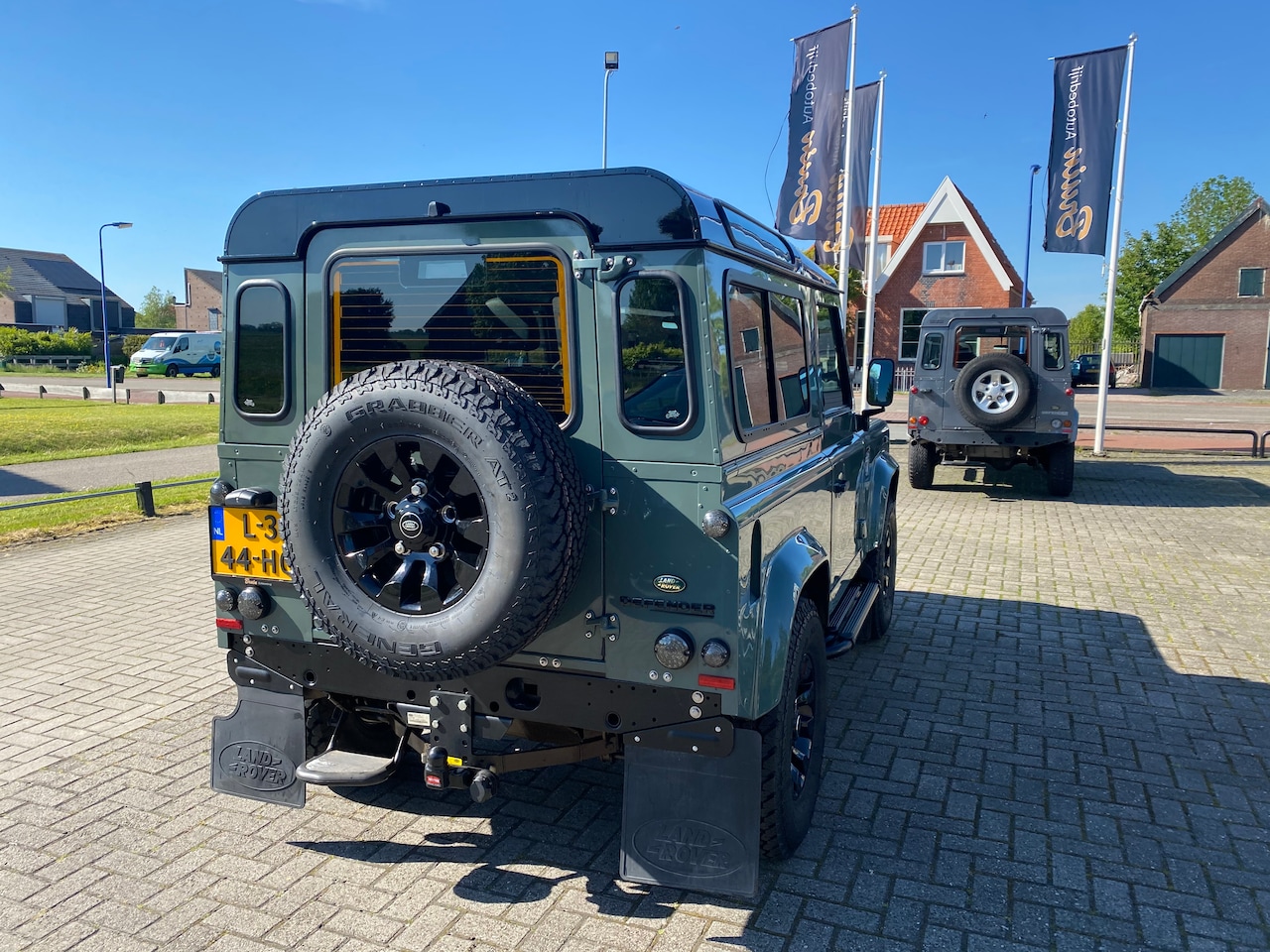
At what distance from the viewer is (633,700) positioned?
3.04m

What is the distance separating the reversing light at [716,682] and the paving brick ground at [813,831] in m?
0.86

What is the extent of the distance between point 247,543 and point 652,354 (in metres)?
1.70

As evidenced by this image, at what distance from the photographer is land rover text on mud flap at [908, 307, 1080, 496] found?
1174cm

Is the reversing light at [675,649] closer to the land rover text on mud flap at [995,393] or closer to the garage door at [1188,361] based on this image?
the land rover text on mud flap at [995,393]

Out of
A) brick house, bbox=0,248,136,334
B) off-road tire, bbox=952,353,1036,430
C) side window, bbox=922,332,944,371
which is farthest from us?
brick house, bbox=0,248,136,334

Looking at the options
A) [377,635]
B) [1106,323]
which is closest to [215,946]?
[377,635]

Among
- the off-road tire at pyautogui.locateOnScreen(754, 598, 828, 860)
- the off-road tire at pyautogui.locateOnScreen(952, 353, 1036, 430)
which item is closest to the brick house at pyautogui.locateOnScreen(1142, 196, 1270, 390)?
the off-road tire at pyautogui.locateOnScreen(952, 353, 1036, 430)

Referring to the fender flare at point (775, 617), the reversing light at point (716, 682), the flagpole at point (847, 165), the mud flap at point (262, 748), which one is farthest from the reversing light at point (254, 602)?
the flagpole at point (847, 165)

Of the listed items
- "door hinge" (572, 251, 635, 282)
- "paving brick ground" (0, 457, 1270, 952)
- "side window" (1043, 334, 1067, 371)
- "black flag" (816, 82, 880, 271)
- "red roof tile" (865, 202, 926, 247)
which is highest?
"red roof tile" (865, 202, 926, 247)

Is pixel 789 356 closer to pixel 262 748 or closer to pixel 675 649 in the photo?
pixel 675 649

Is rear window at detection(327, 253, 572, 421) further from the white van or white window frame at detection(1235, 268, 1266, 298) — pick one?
white window frame at detection(1235, 268, 1266, 298)

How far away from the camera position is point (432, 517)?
286 cm

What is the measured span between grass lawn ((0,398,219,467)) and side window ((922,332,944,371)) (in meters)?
12.9

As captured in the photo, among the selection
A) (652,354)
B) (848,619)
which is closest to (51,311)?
(848,619)
